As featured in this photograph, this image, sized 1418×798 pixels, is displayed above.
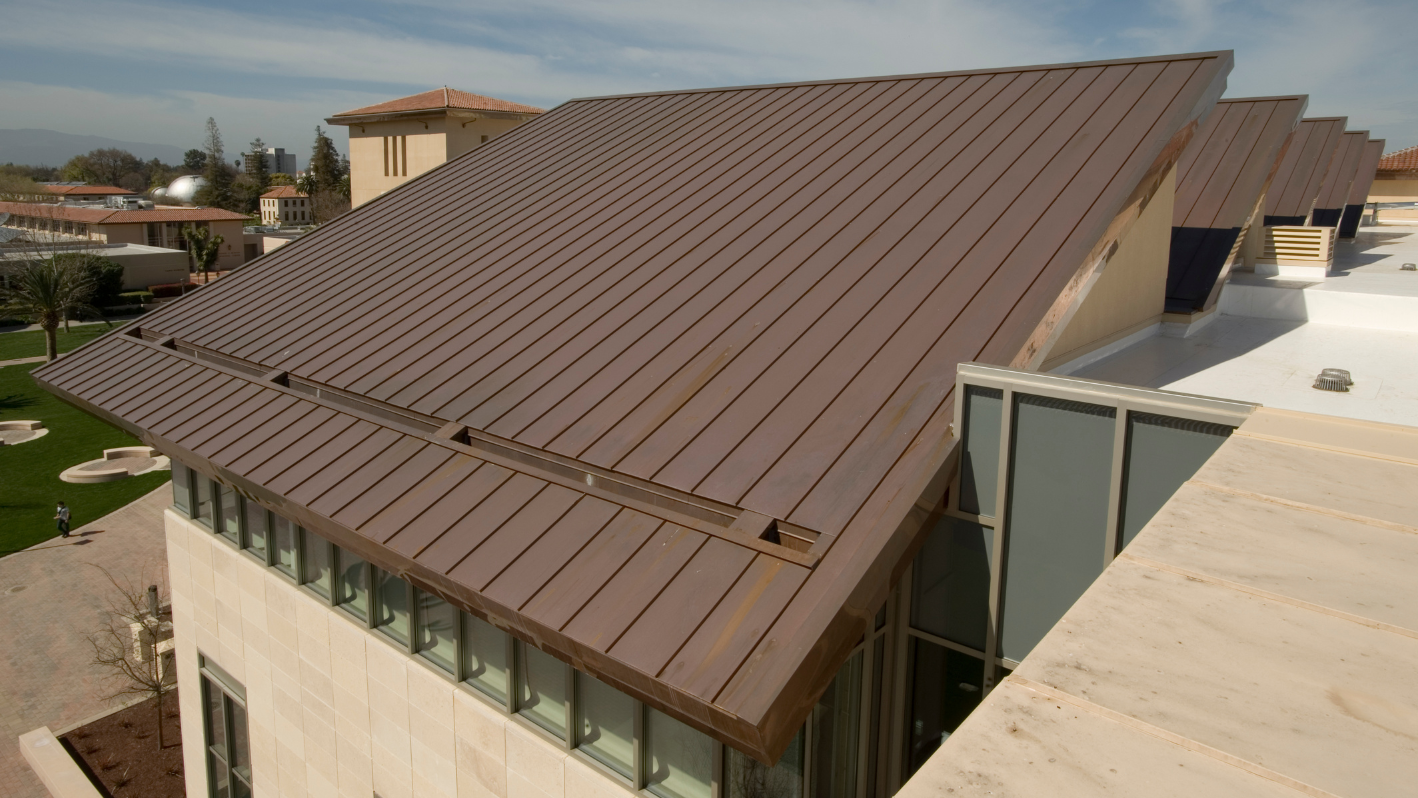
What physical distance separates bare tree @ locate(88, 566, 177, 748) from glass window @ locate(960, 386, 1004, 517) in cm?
1989

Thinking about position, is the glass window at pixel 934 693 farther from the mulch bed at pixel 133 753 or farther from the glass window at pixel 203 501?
the mulch bed at pixel 133 753

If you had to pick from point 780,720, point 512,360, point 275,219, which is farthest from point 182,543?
point 275,219

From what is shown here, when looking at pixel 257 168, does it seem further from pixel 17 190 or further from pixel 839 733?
pixel 839 733

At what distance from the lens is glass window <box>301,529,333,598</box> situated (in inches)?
428

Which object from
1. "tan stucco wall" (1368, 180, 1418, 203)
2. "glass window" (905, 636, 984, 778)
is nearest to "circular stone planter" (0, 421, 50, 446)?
"glass window" (905, 636, 984, 778)

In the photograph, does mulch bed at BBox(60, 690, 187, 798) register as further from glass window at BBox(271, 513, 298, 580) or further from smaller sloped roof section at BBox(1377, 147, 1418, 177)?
smaller sloped roof section at BBox(1377, 147, 1418, 177)

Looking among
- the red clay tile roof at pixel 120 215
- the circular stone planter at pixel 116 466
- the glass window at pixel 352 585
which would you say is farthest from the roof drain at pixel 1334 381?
the red clay tile roof at pixel 120 215

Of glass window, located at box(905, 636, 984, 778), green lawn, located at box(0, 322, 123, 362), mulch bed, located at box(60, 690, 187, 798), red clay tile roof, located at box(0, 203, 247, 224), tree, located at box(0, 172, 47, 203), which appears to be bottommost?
mulch bed, located at box(60, 690, 187, 798)

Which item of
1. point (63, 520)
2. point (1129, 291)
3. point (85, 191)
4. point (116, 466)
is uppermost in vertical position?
point (85, 191)

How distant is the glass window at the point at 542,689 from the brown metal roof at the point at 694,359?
1.39 meters

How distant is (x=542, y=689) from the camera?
8477mm

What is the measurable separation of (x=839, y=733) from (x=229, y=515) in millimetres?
9509

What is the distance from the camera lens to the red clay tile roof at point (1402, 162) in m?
39.4

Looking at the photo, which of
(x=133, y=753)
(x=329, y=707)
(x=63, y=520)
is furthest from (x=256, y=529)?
(x=63, y=520)
